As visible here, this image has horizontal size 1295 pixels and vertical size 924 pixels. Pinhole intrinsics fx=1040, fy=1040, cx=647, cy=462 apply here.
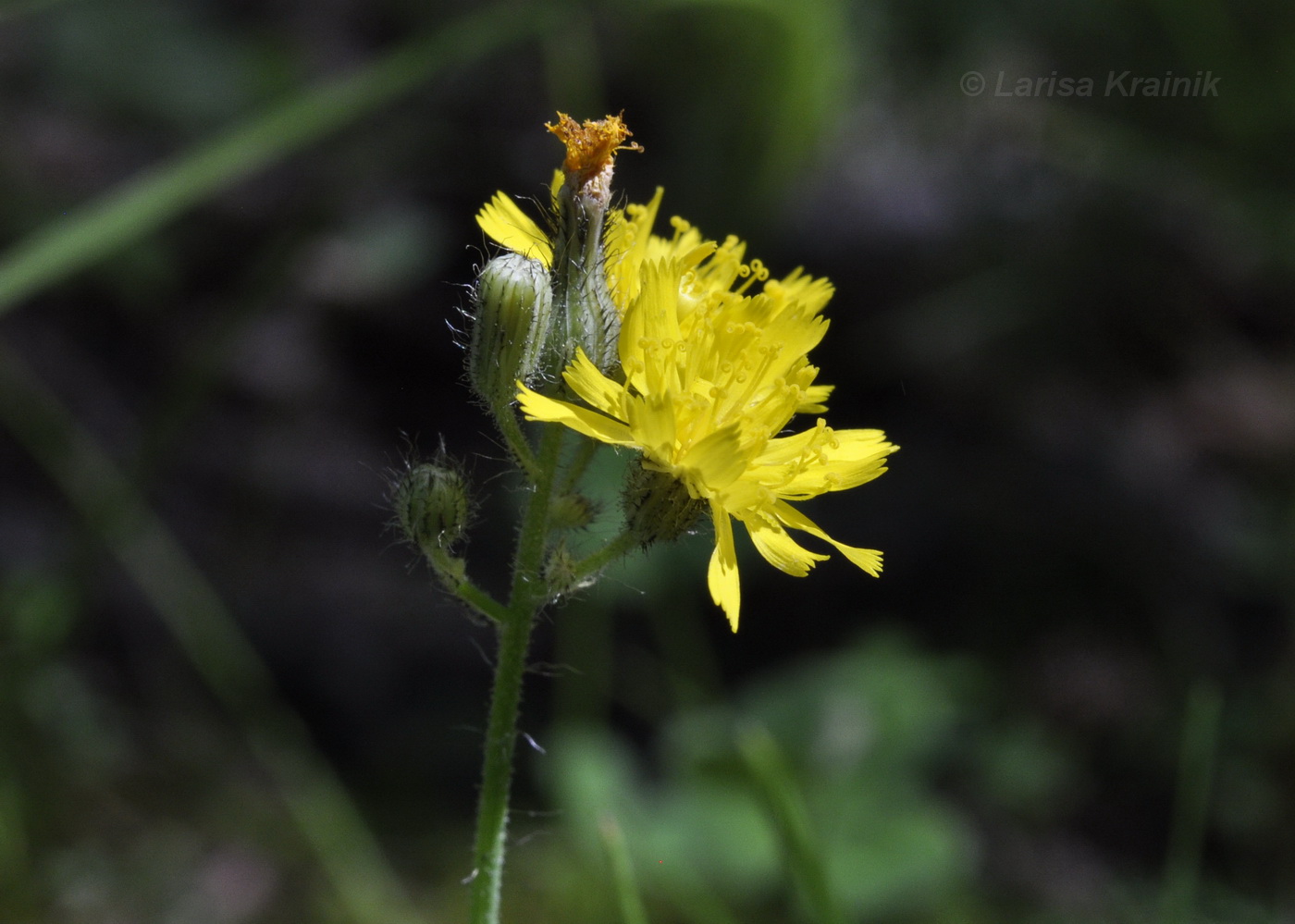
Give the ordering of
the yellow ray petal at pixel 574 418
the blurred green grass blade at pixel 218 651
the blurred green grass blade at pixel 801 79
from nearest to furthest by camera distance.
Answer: the yellow ray petal at pixel 574 418
the blurred green grass blade at pixel 218 651
the blurred green grass blade at pixel 801 79

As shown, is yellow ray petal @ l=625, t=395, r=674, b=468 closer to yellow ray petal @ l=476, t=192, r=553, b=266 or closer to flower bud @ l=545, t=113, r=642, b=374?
flower bud @ l=545, t=113, r=642, b=374

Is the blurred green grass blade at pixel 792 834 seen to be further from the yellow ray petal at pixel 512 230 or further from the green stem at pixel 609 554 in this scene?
the yellow ray petal at pixel 512 230

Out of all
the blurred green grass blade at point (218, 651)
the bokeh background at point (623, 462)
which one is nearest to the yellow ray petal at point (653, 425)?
the bokeh background at point (623, 462)

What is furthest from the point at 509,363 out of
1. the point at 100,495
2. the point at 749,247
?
the point at 749,247

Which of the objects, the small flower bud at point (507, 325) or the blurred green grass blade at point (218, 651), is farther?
the blurred green grass blade at point (218, 651)

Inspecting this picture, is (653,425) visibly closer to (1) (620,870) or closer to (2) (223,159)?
(1) (620,870)

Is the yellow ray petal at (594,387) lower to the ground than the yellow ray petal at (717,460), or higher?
higher
